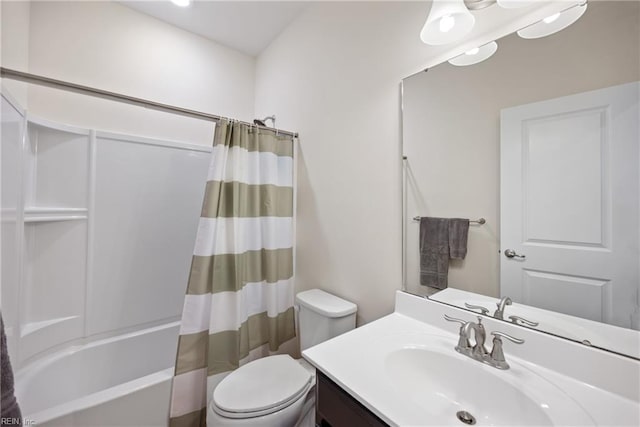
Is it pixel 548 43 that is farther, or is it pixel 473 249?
pixel 473 249

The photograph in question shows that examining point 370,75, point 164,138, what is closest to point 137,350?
point 164,138

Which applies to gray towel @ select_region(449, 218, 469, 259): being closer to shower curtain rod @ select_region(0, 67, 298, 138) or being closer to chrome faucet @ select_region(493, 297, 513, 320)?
chrome faucet @ select_region(493, 297, 513, 320)

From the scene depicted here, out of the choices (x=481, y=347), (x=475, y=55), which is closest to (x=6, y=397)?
(x=481, y=347)

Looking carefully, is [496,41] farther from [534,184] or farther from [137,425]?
[137,425]

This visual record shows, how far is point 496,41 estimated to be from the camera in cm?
90

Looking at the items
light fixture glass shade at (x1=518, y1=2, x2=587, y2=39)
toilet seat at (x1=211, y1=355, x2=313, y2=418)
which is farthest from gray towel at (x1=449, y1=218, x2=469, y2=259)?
toilet seat at (x1=211, y1=355, x2=313, y2=418)

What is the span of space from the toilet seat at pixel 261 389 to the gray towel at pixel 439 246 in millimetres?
734

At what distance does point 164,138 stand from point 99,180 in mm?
535

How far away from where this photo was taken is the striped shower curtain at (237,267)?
1332 mm

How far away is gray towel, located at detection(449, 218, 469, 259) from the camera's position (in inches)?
39.4

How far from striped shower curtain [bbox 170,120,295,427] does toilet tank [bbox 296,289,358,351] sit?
0.26 meters

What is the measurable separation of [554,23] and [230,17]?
6.56 ft

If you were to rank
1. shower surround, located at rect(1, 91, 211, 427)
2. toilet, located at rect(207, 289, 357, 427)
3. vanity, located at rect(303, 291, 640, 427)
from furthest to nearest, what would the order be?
shower surround, located at rect(1, 91, 211, 427), toilet, located at rect(207, 289, 357, 427), vanity, located at rect(303, 291, 640, 427)

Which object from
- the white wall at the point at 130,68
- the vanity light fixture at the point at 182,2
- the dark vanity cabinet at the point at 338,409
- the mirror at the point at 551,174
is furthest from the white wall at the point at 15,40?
the mirror at the point at 551,174
